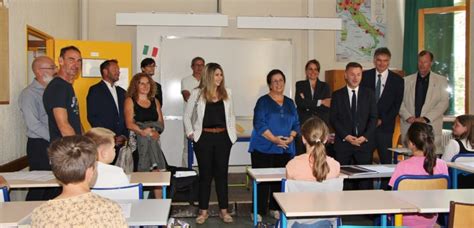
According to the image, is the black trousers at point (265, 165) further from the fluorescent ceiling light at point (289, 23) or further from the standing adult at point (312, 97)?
the fluorescent ceiling light at point (289, 23)

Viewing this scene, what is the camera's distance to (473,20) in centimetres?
622

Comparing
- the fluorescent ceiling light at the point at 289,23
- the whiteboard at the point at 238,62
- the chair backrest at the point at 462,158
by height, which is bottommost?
the chair backrest at the point at 462,158

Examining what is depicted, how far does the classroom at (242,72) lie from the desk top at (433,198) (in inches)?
22.7

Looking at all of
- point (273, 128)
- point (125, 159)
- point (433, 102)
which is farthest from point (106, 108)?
point (433, 102)

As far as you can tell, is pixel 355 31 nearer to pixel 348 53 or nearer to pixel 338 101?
pixel 348 53

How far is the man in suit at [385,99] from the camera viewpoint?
4.89m

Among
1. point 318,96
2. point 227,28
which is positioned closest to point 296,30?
point 227,28

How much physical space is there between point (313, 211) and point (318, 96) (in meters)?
3.62

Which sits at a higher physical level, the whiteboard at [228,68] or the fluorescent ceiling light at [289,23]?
the fluorescent ceiling light at [289,23]

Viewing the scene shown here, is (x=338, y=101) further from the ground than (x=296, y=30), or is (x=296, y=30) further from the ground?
(x=296, y=30)

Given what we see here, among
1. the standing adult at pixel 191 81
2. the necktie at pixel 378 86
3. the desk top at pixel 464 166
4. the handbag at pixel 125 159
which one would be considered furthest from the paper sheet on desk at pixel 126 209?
the standing adult at pixel 191 81

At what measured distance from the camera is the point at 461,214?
2.27 meters

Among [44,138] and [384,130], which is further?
[384,130]

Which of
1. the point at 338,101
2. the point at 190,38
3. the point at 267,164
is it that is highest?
the point at 190,38
